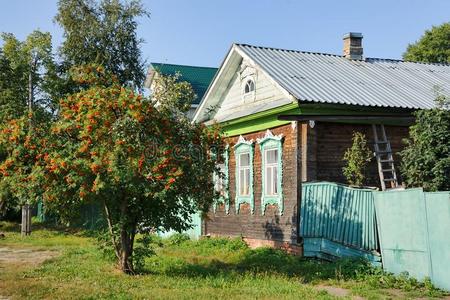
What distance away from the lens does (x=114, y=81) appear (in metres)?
10.5

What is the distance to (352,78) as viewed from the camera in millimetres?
14570

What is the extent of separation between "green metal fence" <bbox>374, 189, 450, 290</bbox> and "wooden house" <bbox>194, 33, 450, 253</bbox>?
2803mm

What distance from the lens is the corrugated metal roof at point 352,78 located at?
12.9m

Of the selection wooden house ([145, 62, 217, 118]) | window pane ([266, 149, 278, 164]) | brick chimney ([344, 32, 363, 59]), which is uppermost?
wooden house ([145, 62, 217, 118])

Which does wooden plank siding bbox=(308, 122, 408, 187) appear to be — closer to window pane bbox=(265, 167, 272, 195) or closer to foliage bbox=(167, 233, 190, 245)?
window pane bbox=(265, 167, 272, 195)

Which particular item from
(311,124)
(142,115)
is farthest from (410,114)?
(142,115)

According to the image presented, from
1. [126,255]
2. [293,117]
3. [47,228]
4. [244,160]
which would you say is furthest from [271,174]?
[47,228]

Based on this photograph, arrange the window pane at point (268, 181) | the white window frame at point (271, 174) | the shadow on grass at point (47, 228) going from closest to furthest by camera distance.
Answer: the white window frame at point (271, 174) → the window pane at point (268, 181) → the shadow on grass at point (47, 228)

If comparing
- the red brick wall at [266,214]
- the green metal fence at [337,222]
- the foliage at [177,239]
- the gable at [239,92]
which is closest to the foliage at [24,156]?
the red brick wall at [266,214]

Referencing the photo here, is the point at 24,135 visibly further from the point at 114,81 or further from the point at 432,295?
the point at 432,295

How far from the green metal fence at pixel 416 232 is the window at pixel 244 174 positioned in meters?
5.69

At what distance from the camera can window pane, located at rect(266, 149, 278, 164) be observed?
45.4 ft

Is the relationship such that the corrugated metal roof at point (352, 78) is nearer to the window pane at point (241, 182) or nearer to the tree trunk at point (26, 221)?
the window pane at point (241, 182)

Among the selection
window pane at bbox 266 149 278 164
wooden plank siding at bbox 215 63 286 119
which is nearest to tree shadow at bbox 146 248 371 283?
window pane at bbox 266 149 278 164
